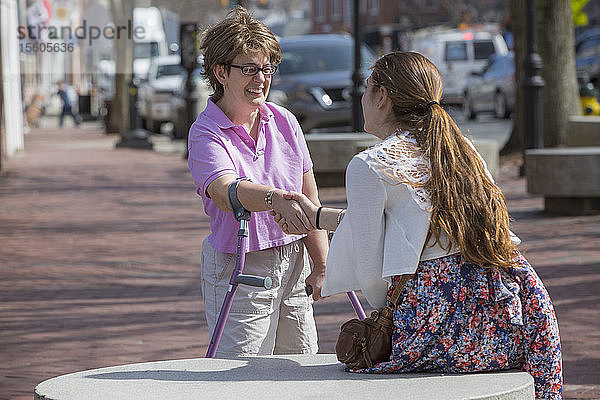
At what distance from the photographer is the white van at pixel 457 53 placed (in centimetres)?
3428

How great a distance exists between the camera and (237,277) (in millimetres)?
3500

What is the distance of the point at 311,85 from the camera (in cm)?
1978

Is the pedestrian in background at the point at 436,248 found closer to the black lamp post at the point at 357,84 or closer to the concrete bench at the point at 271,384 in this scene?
the concrete bench at the point at 271,384

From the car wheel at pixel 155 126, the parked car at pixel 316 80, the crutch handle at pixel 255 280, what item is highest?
the parked car at pixel 316 80

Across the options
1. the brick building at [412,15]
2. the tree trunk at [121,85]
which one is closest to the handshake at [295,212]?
the tree trunk at [121,85]

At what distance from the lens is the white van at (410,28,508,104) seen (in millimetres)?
34281

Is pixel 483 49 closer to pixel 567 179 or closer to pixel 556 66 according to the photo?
pixel 556 66

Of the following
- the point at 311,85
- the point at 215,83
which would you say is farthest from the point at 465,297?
the point at 311,85

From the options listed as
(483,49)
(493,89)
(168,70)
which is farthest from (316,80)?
(483,49)

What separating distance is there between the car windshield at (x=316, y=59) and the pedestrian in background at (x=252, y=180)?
17.1m

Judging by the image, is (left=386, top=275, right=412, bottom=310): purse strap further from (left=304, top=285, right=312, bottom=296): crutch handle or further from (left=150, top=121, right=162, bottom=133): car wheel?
(left=150, top=121, right=162, bottom=133): car wheel

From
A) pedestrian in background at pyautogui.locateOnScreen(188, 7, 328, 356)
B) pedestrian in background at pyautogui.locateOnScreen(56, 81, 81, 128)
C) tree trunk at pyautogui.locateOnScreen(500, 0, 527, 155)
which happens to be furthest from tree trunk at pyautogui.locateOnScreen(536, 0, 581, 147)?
pedestrian in background at pyautogui.locateOnScreen(56, 81, 81, 128)

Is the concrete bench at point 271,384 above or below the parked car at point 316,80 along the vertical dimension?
below

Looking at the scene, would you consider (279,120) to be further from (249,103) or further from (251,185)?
(251,185)
